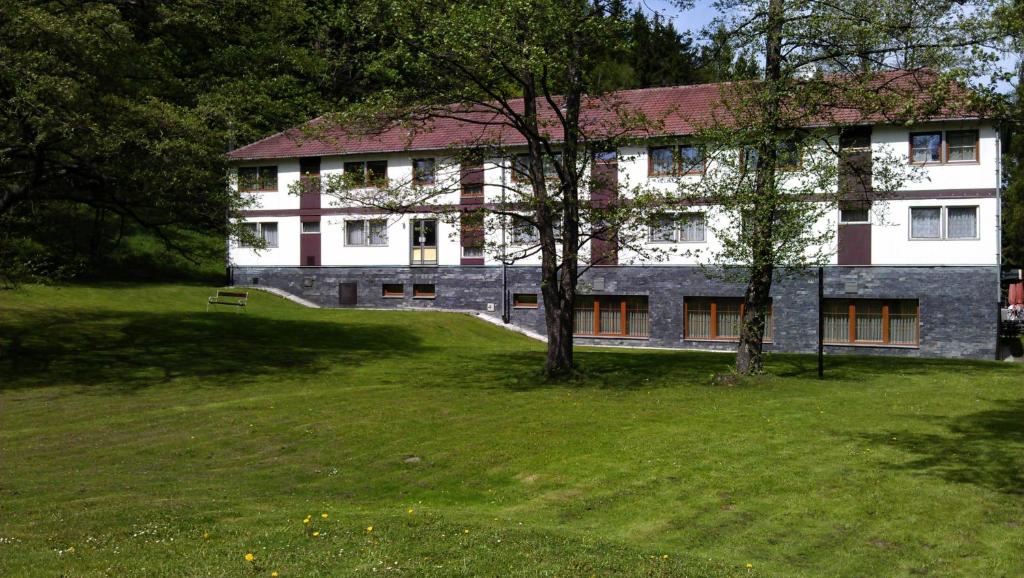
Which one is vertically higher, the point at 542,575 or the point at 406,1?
the point at 406,1

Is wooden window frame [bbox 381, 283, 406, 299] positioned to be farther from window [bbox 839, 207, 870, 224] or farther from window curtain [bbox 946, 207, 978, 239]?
window curtain [bbox 946, 207, 978, 239]

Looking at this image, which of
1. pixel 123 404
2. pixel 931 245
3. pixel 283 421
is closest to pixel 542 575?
pixel 283 421

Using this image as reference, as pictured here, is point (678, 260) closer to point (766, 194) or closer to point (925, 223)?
point (925, 223)

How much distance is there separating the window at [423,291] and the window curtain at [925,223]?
19848 millimetres

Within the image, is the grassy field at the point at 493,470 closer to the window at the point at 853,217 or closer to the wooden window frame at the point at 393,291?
the window at the point at 853,217

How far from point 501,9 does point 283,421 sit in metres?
9.18

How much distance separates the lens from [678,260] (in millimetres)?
36719

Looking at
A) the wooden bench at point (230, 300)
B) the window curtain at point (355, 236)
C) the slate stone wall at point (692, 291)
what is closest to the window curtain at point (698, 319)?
the slate stone wall at point (692, 291)

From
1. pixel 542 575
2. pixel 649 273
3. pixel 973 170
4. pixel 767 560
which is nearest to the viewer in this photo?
pixel 542 575

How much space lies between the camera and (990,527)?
30.0 feet

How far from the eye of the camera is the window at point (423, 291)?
41156 millimetres

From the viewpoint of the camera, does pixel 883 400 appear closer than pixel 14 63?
Yes

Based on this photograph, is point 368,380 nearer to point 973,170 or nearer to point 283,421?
point 283,421

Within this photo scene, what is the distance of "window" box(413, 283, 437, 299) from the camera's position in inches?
1620
